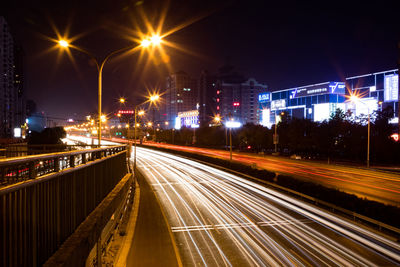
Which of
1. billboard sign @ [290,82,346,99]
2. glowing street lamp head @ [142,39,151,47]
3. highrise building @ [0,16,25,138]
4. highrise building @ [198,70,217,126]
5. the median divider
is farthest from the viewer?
highrise building @ [198,70,217,126]

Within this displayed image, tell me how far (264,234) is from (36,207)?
11.2 meters

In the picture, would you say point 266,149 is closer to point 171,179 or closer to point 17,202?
point 171,179

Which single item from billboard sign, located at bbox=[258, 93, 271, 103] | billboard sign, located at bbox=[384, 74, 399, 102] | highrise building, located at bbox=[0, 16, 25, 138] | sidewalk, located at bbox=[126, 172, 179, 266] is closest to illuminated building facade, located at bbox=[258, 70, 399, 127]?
billboard sign, located at bbox=[258, 93, 271, 103]

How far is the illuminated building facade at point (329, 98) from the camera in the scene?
103 meters

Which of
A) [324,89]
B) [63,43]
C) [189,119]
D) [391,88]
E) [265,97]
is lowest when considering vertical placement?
[63,43]

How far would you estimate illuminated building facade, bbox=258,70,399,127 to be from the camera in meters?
103

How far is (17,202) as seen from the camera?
3.92m

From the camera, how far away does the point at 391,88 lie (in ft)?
267

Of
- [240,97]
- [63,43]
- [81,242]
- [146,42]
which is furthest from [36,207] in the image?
[240,97]

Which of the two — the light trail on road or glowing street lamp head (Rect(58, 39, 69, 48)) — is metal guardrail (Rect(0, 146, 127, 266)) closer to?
the light trail on road

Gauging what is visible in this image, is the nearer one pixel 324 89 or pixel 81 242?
pixel 81 242

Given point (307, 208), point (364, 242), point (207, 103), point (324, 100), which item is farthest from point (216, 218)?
point (207, 103)

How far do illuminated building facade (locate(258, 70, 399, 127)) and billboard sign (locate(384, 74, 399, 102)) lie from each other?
13.3ft

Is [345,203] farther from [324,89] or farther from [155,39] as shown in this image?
[324,89]
